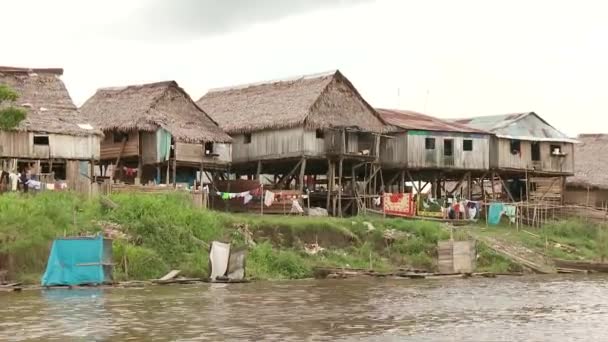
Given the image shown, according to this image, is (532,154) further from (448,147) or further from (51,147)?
(51,147)

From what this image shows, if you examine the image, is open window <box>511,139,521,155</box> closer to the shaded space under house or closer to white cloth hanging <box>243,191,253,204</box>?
A: the shaded space under house

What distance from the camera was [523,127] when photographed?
5178 cm

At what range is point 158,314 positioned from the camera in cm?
2061

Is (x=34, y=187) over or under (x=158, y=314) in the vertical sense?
over

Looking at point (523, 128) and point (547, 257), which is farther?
point (523, 128)

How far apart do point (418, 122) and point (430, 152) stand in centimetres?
253

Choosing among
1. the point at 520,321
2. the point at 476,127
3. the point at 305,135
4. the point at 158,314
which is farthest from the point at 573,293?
the point at 476,127

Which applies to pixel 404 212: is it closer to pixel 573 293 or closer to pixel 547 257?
pixel 547 257

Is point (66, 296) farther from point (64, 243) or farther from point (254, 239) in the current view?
point (254, 239)

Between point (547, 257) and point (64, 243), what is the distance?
20840 mm

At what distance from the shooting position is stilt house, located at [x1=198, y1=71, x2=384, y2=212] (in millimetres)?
43281

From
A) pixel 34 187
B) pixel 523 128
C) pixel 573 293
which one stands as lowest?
pixel 573 293

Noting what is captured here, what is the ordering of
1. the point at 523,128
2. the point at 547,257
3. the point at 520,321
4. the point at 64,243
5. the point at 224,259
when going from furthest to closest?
the point at 523,128, the point at 547,257, the point at 224,259, the point at 64,243, the point at 520,321

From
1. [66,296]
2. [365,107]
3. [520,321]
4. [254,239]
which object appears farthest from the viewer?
[365,107]
